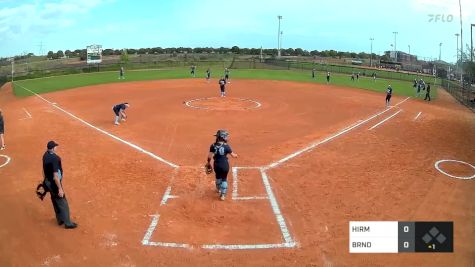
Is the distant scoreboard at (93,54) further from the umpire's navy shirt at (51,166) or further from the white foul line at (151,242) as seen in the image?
the white foul line at (151,242)

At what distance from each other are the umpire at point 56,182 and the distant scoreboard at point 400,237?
22.4 ft

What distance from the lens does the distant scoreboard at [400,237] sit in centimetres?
880

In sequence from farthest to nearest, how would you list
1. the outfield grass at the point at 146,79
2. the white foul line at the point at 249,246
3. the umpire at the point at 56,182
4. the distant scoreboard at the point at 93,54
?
1. the distant scoreboard at the point at 93,54
2. the outfield grass at the point at 146,79
3. the umpire at the point at 56,182
4. the white foul line at the point at 249,246

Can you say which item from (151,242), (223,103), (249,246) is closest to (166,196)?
(151,242)

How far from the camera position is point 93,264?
822cm

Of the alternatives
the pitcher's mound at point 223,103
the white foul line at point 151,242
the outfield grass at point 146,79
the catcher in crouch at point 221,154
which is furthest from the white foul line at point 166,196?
the outfield grass at point 146,79

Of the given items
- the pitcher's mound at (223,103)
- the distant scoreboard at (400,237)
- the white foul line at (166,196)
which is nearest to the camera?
the distant scoreboard at (400,237)

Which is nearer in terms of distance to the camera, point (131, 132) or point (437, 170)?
point (437, 170)

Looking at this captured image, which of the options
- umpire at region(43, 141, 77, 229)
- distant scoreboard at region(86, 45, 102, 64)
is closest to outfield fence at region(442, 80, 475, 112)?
umpire at region(43, 141, 77, 229)

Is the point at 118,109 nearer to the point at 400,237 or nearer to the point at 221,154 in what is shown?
the point at 221,154

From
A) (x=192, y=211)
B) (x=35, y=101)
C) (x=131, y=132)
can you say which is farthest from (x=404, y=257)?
(x=35, y=101)

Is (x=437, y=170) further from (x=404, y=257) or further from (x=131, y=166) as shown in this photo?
(x=131, y=166)

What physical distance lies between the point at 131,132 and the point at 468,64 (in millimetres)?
33746

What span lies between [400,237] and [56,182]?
813 cm
